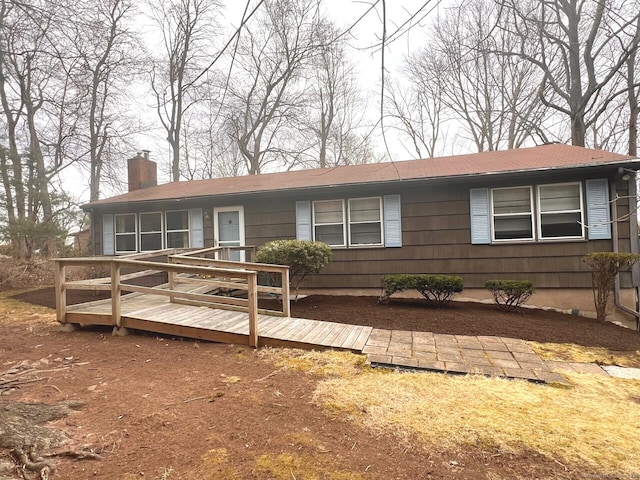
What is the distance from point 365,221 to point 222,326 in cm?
474

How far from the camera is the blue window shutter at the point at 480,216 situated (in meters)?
Result: 7.08

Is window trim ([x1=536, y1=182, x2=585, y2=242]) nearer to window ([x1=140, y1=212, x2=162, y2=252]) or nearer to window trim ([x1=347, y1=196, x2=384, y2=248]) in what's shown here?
window trim ([x1=347, y1=196, x2=384, y2=248])

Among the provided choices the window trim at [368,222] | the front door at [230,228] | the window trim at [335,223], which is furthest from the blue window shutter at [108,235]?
the window trim at [368,222]

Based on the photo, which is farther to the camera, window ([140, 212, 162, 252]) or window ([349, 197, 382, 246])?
window ([140, 212, 162, 252])

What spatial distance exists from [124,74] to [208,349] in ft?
44.1

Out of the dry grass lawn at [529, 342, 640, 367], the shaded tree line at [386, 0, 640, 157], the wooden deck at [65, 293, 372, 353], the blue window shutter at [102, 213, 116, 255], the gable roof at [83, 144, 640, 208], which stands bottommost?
the dry grass lawn at [529, 342, 640, 367]

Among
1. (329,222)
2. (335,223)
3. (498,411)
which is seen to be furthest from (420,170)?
(498,411)

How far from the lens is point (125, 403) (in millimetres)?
2514

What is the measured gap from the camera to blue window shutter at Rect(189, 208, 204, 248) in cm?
902

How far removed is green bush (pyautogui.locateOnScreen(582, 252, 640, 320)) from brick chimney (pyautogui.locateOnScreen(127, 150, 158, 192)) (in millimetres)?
13293

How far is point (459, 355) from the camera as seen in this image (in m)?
3.55

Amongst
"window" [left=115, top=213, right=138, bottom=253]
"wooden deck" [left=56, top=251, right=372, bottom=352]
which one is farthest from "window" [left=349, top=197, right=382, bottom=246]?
"window" [left=115, top=213, right=138, bottom=253]

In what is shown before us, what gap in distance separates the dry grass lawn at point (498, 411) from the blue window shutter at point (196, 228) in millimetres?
6756

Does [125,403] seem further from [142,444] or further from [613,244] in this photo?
[613,244]
